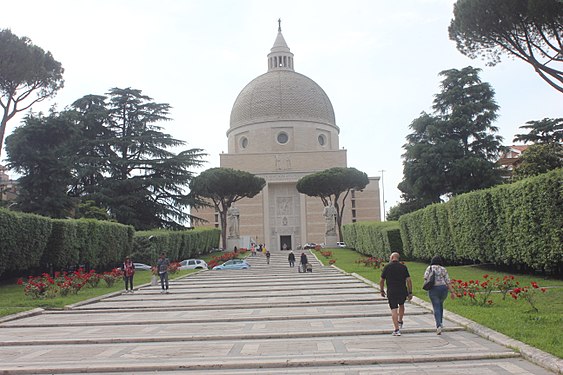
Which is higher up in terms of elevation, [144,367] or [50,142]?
[50,142]

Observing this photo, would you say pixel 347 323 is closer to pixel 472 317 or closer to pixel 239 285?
pixel 472 317

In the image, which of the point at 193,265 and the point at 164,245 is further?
the point at 193,265

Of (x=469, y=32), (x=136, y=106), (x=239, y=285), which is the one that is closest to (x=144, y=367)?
(x=239, y=285)

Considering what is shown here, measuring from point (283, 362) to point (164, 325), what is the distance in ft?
14.0

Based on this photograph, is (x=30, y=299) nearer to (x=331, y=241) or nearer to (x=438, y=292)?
(x=438, y=292)

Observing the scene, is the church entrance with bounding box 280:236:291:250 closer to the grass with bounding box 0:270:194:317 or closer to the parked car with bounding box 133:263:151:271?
the parked car with bounding box 133:263:151:271

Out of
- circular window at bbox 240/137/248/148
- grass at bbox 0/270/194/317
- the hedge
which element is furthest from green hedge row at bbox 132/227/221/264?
circular window at bbox 240/137/248/148

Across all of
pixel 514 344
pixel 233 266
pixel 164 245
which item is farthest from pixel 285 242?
pixel 514 344

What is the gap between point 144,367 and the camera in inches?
258

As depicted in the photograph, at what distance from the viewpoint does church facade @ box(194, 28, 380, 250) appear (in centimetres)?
6375

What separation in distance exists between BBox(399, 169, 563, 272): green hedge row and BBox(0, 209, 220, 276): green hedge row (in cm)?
1449

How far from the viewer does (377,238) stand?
3189 centimetres

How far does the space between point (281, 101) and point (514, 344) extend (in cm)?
6139

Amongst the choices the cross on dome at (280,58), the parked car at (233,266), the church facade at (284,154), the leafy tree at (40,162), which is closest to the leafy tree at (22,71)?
the leafy tree at (40,162)
